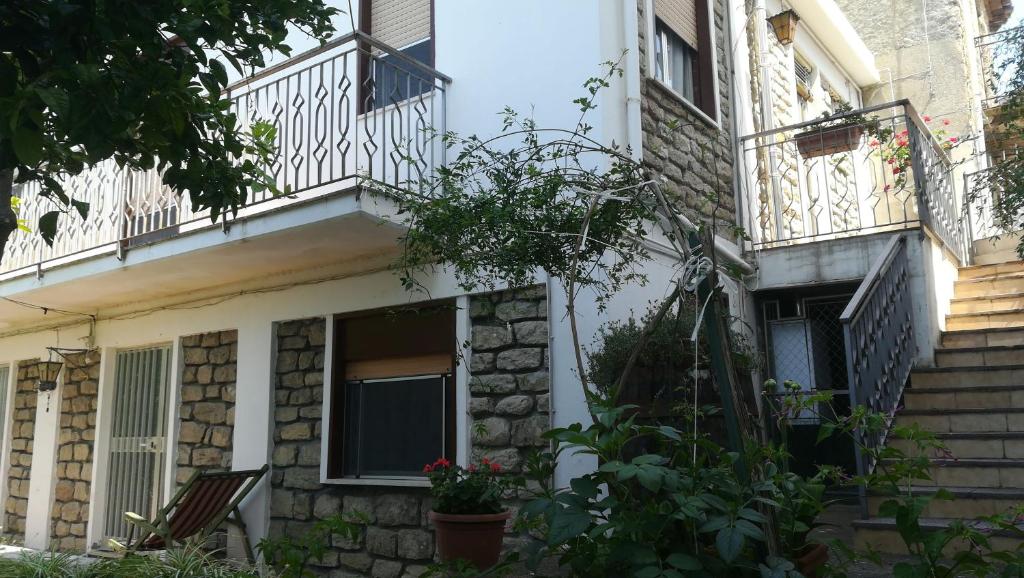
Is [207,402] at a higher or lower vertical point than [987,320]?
lower

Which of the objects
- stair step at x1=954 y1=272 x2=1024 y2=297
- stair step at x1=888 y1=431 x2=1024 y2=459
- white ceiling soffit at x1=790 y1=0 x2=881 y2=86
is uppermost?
white ceiling soffit at x1=790 y1=0 x2=881 y2=86

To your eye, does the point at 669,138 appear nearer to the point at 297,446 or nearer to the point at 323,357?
the point at 323,357

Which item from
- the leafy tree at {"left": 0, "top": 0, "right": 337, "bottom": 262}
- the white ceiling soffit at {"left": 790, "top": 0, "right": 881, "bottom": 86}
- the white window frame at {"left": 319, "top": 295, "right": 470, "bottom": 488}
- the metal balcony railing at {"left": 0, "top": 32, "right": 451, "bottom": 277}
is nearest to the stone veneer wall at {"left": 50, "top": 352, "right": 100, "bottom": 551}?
Answer: the metal balcony railing at {"left": 0, "top": 32, "right": 451, "bottom": 277}

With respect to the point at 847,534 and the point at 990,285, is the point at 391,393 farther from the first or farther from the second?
the point at 990,285

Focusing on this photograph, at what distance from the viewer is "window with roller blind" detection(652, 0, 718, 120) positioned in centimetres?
679

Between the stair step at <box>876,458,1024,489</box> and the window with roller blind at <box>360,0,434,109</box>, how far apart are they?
14.1ft

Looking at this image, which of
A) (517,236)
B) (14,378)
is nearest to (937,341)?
(517,236)

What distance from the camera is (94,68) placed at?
2639 millimetres

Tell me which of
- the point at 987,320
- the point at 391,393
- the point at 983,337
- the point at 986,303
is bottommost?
the point at 391,393

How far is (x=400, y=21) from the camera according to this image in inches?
271

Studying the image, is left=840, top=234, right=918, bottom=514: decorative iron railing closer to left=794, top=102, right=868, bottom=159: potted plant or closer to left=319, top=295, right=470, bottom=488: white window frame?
left=794, top=102, right=868, bottom=159: potted plant

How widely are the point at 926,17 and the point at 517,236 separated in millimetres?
9770

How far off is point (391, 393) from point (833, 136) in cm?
434

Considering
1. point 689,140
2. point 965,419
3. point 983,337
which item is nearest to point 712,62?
point 689,140
